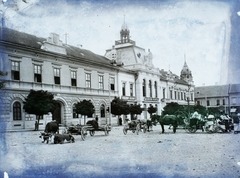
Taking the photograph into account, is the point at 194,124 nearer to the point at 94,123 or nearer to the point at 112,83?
the point at 112,83

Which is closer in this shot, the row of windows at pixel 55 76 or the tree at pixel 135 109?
the row of windows at pixel 55 76

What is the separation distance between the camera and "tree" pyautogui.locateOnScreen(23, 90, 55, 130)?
8.25m

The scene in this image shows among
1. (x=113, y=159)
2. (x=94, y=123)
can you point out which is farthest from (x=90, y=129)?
(x=113, y=159)

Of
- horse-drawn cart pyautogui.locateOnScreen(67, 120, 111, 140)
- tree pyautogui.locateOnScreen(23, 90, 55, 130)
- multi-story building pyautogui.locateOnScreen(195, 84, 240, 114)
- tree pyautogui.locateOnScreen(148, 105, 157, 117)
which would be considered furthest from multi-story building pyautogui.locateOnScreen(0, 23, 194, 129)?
tree pyautogui.locateOnScreen(148, 105, 157, 117)

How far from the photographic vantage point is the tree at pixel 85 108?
10.1 m

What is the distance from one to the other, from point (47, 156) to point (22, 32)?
3219 mm

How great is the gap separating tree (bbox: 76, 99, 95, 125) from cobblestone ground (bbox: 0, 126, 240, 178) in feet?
5.96

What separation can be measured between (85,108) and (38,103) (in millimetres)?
2273

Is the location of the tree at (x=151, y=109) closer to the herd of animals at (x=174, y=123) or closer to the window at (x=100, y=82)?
the herd of animals at (x=174, y=123)

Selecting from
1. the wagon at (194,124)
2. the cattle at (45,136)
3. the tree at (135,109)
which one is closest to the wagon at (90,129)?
the cattle at (45,136)

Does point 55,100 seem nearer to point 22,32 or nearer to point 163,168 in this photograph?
point 22,32

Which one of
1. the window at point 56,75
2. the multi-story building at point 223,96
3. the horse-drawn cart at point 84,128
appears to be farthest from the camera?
the horse-drawn cart at point 84,128

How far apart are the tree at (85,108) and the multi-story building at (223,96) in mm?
3582

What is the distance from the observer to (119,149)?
26.7 feet
